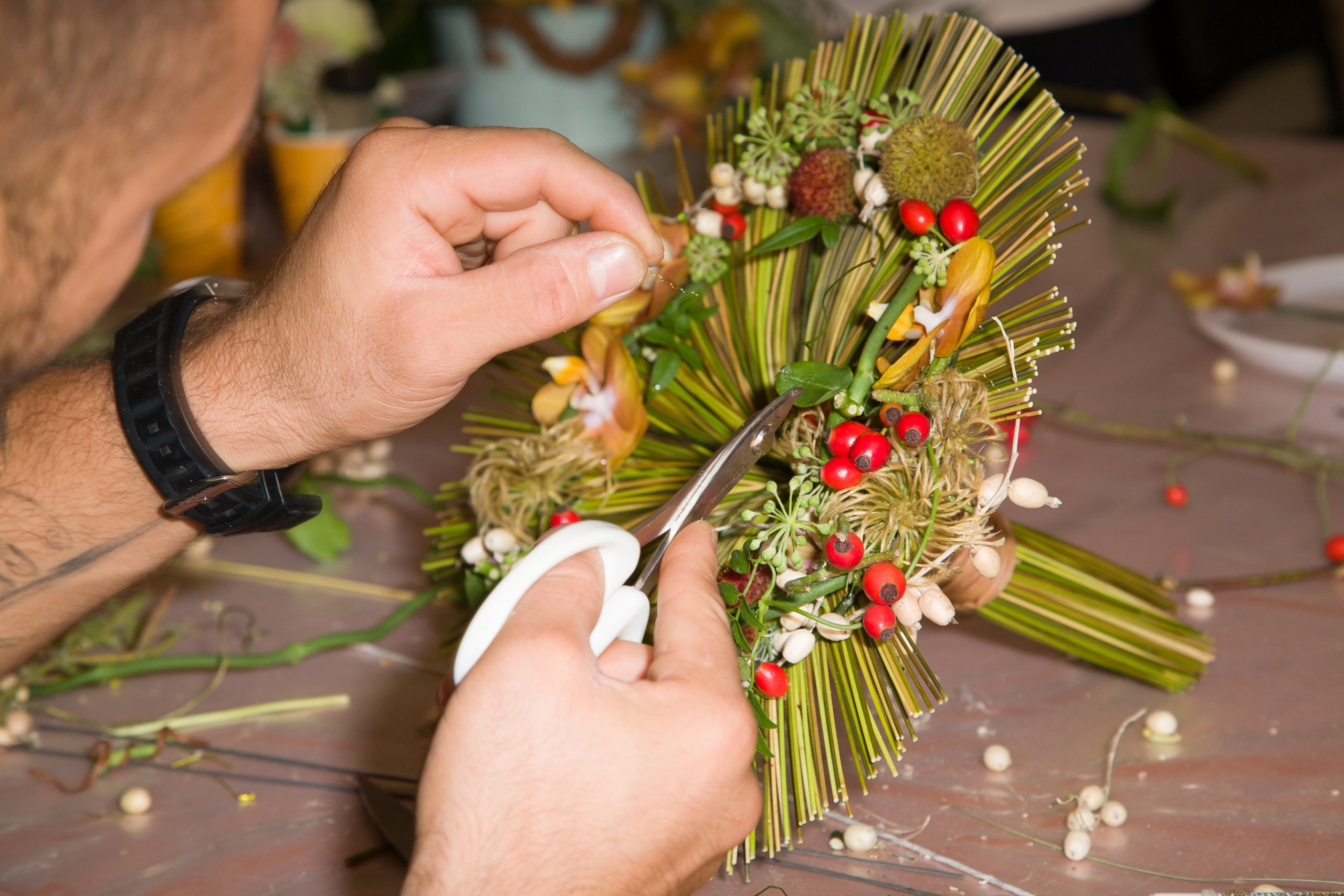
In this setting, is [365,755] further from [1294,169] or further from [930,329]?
[1294,169]

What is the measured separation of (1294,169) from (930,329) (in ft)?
4.17

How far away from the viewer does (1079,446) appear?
93cm

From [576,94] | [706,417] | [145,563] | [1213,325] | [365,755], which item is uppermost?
[576,94]

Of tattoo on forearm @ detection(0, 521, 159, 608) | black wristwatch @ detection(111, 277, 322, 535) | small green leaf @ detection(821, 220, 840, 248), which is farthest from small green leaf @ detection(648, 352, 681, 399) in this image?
tattoo on forearm @ detection(0, 521, 159, 608)

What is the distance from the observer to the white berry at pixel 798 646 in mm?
501

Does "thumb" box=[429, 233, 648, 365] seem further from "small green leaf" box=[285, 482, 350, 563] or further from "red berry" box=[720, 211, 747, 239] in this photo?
"small green leaf" box=[285, 482, 350, 563]

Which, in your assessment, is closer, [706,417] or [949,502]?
[949,502]

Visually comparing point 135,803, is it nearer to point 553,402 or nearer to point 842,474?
point 553,402

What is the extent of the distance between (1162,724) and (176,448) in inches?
24.0

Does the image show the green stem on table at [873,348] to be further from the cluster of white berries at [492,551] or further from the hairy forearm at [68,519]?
the hairy forearm at [68,519]

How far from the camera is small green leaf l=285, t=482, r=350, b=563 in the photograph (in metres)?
0.84

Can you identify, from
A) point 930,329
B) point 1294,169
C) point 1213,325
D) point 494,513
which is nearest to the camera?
point 930,329

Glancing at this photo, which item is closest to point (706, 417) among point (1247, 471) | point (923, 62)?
point (923, 62)

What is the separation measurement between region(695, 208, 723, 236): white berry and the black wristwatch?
0.29 m
